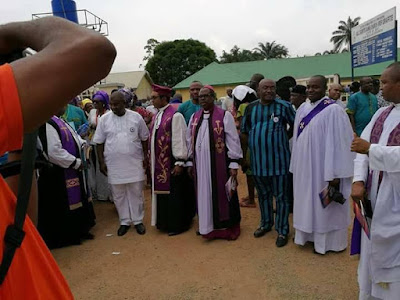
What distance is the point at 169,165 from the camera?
4918mm

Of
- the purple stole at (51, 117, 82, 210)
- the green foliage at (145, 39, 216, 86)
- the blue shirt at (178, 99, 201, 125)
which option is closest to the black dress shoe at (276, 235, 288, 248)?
the purple stole at (51, 117, 82, 210)

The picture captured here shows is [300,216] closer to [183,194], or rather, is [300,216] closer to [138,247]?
[183,194]

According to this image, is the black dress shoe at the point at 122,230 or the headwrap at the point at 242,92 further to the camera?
the headwrap at the point at 242,92

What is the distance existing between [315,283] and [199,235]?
184cm

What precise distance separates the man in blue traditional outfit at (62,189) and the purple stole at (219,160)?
5.30 ft

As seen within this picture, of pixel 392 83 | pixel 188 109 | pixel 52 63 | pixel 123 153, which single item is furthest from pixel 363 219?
pixel 188 109

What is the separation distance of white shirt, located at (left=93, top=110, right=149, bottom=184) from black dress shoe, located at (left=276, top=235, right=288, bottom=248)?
1.98m

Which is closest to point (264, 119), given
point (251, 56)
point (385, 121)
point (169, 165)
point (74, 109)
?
point (169, 165)

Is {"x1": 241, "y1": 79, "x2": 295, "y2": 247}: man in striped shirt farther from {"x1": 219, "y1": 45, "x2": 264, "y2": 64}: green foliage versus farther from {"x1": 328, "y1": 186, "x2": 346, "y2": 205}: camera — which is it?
{"x1": 219, "y1": 45, "x2": 264, "y2": 64}: green foliage

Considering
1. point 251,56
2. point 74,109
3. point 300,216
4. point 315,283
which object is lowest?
point 315,283

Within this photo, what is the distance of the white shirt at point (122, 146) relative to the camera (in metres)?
4.92

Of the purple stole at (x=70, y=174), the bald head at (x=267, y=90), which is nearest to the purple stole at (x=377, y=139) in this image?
the bald head at (x=267, y=90)

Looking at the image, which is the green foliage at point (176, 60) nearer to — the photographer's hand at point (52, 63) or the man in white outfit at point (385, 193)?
the man in white outfit at point (385, 193)

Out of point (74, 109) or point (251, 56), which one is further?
point (251, 56)
